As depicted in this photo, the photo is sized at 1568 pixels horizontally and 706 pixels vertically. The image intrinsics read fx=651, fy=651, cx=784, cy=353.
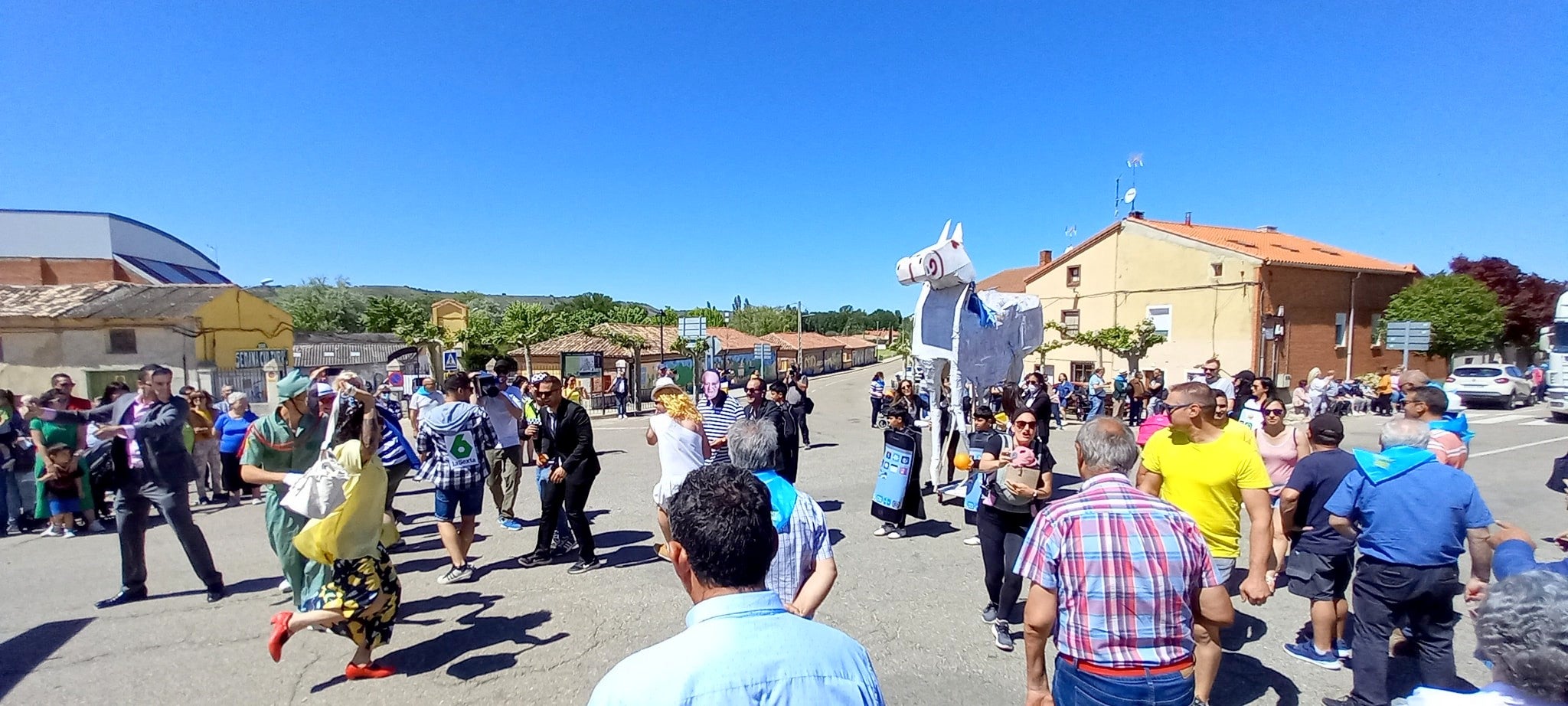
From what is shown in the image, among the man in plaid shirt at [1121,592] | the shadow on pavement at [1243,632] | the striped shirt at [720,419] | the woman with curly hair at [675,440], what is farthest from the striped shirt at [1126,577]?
the striped shirt at [720,419]

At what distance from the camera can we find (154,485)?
14.6ft

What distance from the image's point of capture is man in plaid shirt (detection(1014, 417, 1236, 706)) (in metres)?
2.02

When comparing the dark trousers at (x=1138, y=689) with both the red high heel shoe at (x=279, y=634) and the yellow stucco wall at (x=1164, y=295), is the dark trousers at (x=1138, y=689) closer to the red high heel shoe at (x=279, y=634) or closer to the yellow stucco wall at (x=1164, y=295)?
the red high heel shoe at (x=279, y=634)

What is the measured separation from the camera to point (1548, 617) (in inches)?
50.5

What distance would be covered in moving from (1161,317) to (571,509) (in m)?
24.2

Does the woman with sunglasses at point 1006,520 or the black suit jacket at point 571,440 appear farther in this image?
the black suit jacket at point 571,440

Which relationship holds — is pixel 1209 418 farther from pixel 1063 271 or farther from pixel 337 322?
pixel 337 322

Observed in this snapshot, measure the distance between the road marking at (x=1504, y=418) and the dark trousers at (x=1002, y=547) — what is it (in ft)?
61.1

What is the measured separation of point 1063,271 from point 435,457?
27082 mm

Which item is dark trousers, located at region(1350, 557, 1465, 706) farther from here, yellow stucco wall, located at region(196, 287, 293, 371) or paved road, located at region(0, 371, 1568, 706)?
yellow stucco wall, located at region(196, 287, 293, 371)

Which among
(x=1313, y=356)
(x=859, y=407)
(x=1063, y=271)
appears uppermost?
(x=1063, y=271)

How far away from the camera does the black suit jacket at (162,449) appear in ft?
14.4

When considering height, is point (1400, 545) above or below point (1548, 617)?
below

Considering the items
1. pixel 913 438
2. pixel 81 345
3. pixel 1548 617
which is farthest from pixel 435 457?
pixel 81 345
